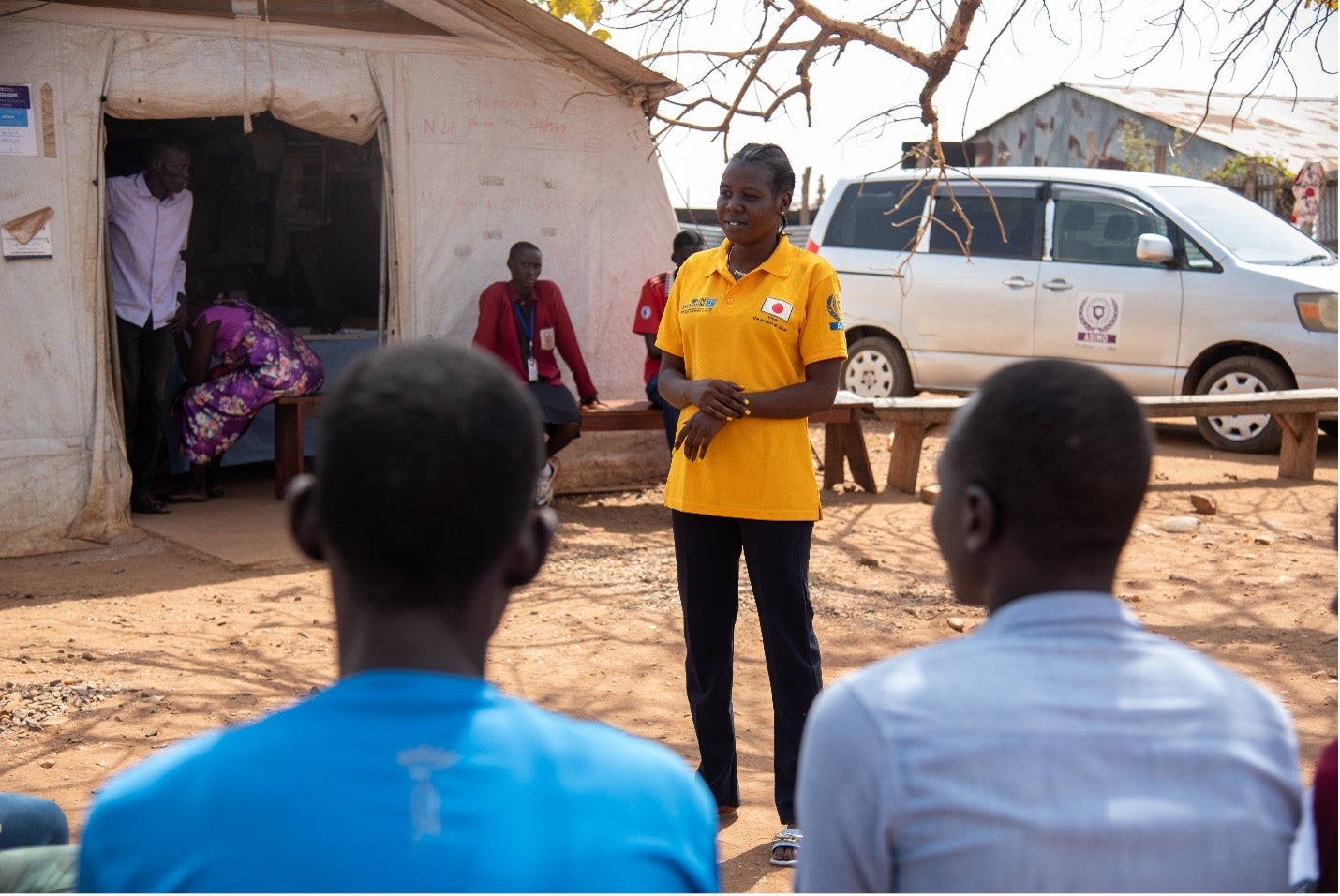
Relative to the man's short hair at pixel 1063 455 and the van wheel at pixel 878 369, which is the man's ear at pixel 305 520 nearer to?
the man's short hair at pixel 1063 455

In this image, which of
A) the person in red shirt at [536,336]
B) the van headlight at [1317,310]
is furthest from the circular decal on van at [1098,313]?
the person in red shirt at [536,336]

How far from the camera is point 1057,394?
146 centimetres

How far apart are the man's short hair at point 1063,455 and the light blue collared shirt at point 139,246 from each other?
6754 mm

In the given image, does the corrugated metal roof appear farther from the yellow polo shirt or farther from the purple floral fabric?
the yellow polo shirt

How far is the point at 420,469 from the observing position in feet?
4.09

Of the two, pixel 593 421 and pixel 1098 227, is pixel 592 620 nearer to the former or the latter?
pixel 593 421

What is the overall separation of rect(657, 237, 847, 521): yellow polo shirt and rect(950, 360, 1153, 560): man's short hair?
6.15 ft

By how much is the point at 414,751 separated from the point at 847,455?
25.5ft

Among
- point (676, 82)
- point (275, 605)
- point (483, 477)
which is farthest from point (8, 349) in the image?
point (483, 477)

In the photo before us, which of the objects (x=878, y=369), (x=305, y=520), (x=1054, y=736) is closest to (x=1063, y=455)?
(x=1054, y=736)

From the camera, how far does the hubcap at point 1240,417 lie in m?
9.48

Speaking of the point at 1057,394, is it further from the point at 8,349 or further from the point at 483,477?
the point at 8,349

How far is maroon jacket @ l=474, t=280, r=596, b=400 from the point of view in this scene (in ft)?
24.7

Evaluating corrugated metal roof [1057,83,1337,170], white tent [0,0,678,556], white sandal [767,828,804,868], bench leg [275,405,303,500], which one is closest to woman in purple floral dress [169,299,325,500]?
bench leg [275,405,303,500]
